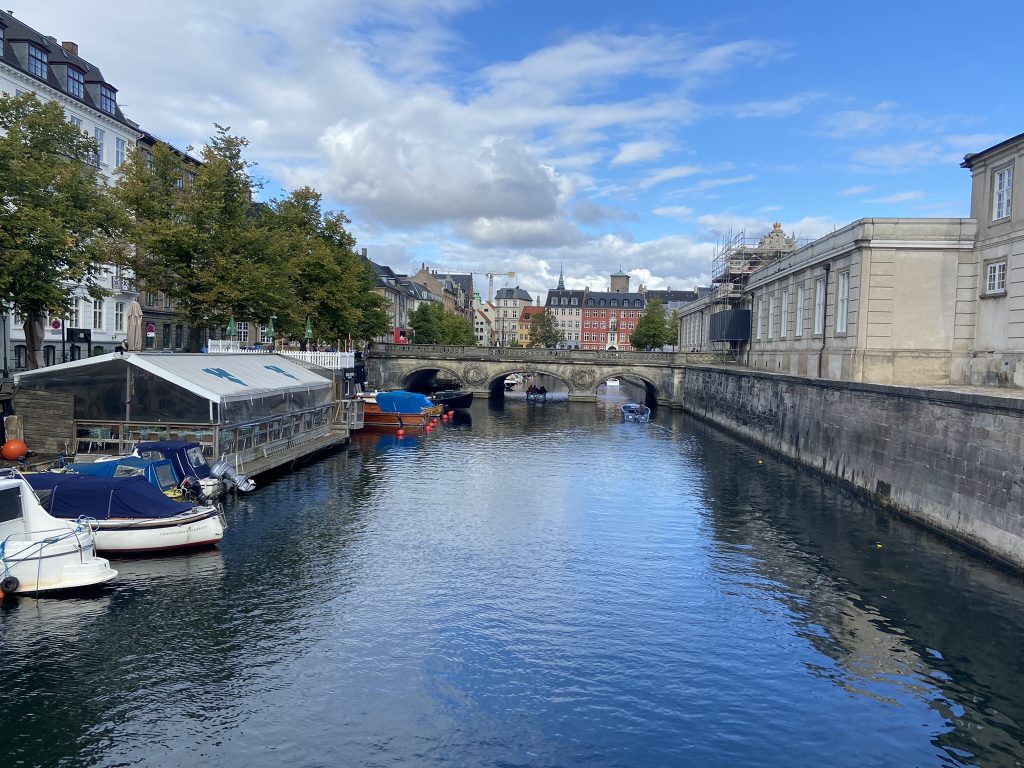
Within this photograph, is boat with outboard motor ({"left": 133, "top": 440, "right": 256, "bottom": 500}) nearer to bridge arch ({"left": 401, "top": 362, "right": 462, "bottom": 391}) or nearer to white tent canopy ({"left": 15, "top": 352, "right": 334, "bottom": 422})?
white tent canopy ({"left": 15, "top": 352, "right": 334, "bottom": 422})

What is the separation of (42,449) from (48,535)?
494 inches

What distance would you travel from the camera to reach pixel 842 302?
151 feet

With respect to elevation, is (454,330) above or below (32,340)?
above

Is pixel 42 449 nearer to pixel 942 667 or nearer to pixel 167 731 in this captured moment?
pixel 167 731

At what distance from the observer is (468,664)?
18234mm

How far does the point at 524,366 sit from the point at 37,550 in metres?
81.2

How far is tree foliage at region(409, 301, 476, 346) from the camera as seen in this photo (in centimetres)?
12962

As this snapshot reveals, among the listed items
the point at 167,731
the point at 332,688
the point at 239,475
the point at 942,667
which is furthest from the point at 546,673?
the point at 239,475

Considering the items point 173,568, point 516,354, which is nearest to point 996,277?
point 173,568

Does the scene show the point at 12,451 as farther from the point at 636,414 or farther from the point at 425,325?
the point at 425,325

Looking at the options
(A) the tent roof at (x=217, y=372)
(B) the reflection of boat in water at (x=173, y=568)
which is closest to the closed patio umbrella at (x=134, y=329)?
(A) the tent roof at (x=217, y=372)

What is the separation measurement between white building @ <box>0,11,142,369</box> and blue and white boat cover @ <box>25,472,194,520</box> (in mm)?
27702

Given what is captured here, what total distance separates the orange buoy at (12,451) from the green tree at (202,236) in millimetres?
18811

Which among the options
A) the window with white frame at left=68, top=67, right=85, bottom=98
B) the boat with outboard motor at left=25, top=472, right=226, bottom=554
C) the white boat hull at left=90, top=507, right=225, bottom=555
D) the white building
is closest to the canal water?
the white boat hull at left=90, top=507, right=225, bottom=555
